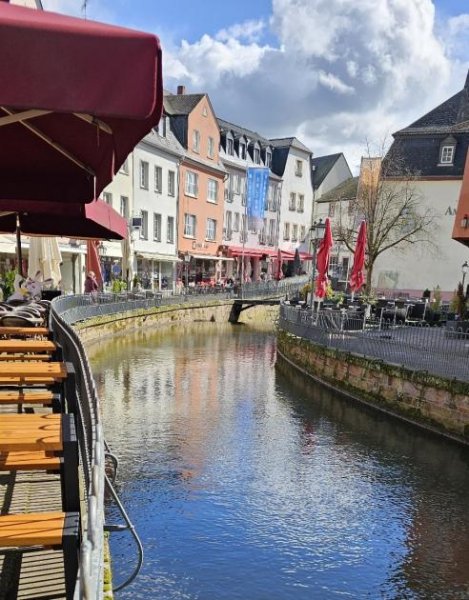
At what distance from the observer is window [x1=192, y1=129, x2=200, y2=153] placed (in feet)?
118

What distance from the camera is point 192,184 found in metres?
36.1

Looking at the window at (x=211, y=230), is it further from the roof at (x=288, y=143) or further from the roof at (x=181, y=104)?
the roof at (x=288, y=143)

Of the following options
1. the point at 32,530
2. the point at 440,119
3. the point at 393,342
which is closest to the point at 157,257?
the point at 440,119

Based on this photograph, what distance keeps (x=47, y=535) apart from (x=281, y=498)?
6198mm

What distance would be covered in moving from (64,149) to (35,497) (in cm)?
316

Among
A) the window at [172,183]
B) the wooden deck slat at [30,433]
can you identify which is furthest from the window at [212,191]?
Answer: the wooden deck slat at [30,433]

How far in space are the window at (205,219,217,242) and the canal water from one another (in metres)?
25.0

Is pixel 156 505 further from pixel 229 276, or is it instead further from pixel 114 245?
pixel 229 276

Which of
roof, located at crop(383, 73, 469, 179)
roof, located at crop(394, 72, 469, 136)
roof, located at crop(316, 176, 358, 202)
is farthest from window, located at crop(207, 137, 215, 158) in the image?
roof, located at crop(394, 72, 469, 136)

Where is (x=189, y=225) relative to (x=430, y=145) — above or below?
below

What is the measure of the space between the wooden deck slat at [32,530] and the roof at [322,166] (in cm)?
4970

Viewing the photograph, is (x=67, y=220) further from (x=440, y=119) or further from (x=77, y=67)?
(x=440, y=119)

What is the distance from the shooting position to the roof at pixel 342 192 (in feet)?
141

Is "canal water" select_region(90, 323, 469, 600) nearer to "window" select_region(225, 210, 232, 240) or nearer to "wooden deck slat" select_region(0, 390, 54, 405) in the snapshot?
"wooden deck slat" select_region(0, 390, 54, 405)
